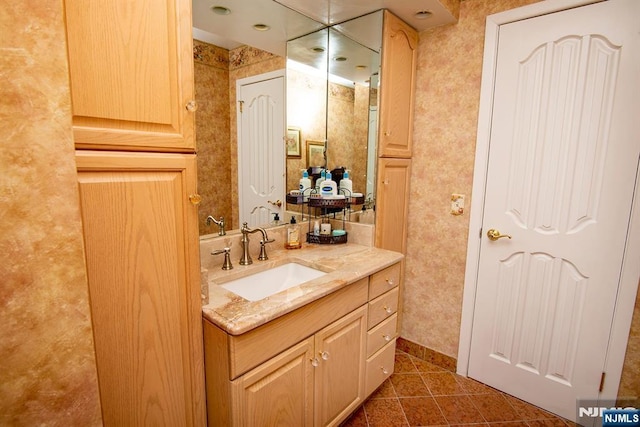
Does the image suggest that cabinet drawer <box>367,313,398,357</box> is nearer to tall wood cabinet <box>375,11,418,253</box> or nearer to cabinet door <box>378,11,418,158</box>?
tall wood cabinet <box>375,11,418,253</box>

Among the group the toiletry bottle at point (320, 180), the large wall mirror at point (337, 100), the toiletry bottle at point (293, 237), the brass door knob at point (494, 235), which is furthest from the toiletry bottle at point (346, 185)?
the brass door knob at point (494, 235)

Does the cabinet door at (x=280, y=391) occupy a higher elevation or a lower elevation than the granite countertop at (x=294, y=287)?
lower

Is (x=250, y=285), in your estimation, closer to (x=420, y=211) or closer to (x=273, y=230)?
(x=273, y=230)

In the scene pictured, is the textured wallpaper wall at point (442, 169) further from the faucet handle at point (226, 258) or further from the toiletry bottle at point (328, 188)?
the faucet handle at point (226, 258)

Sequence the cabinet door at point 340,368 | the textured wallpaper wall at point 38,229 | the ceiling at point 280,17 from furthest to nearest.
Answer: the ceiling at point 280,17, the cabinet door at point 340,368, the textured wallpaper wall at point 38,229

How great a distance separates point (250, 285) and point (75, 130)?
1.01 m

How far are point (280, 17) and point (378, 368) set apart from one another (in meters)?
2.05

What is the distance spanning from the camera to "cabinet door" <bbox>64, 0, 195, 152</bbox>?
0.80 m

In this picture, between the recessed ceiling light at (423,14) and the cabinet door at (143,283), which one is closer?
the cabinet door at (143,283)

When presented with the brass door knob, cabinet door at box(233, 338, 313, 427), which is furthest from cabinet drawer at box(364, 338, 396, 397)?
the brass door knob

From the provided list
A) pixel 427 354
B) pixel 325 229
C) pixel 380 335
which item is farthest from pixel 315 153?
pixel 427 354

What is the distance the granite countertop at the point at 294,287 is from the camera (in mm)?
1115

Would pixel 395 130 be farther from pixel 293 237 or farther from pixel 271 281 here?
pixel 271 281

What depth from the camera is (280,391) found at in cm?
128
